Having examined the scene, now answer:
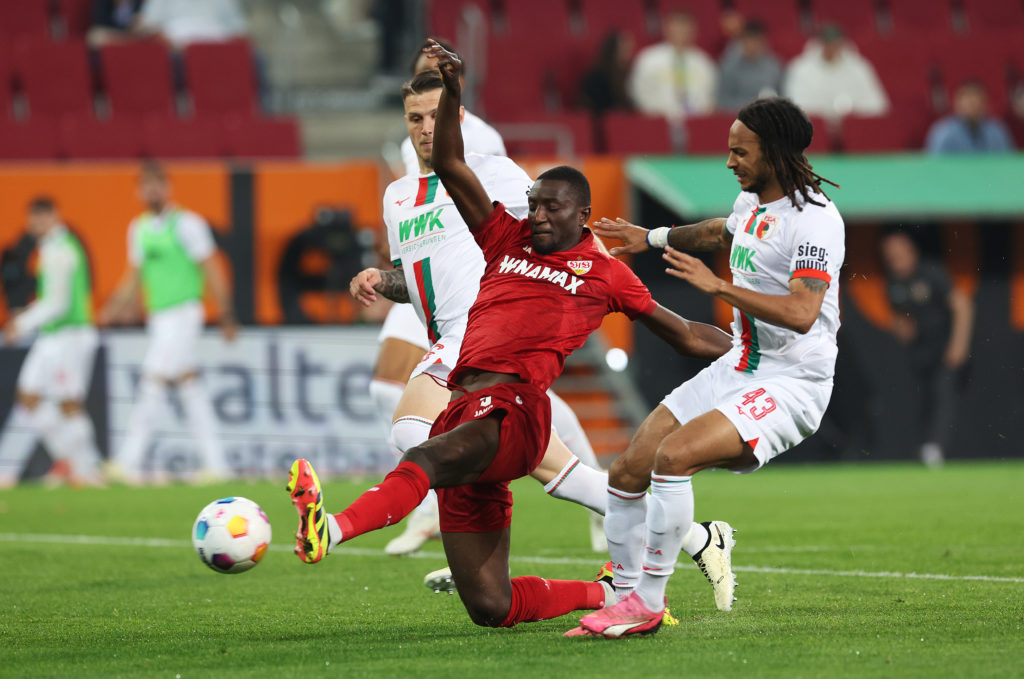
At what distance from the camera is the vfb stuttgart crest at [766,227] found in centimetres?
569

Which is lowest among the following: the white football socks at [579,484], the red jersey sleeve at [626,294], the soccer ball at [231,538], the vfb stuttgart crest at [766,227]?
the white football socks at [579,484]

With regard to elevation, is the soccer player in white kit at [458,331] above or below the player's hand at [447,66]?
below

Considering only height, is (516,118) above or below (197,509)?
above

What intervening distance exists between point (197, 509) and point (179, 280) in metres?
3.77

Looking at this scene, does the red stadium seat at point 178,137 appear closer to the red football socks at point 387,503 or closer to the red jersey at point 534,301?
the red jersey at point 534,301

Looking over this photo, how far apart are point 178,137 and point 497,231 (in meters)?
10.8

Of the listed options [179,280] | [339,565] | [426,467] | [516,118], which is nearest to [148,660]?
[426,467]

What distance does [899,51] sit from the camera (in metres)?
18.1

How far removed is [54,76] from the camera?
1620 centimetres

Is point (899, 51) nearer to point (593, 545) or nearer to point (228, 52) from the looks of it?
point (228, 52)

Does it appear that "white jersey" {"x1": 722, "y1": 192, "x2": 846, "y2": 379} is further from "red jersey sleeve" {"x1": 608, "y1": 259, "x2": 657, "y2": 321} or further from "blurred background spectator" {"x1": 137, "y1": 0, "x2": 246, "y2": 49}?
"blurred background spectator" {"x1": 137, "y1": 0, "x2": 246, "y2": 49}

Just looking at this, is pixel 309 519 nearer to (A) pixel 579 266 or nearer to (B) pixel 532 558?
(A) pixel 579 266

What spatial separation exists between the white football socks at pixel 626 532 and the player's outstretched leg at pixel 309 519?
1565 millimetres

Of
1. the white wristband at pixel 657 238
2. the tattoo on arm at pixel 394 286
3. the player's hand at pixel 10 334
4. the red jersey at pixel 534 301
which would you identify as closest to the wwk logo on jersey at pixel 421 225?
the tattoo on arm at pixel 394 286
